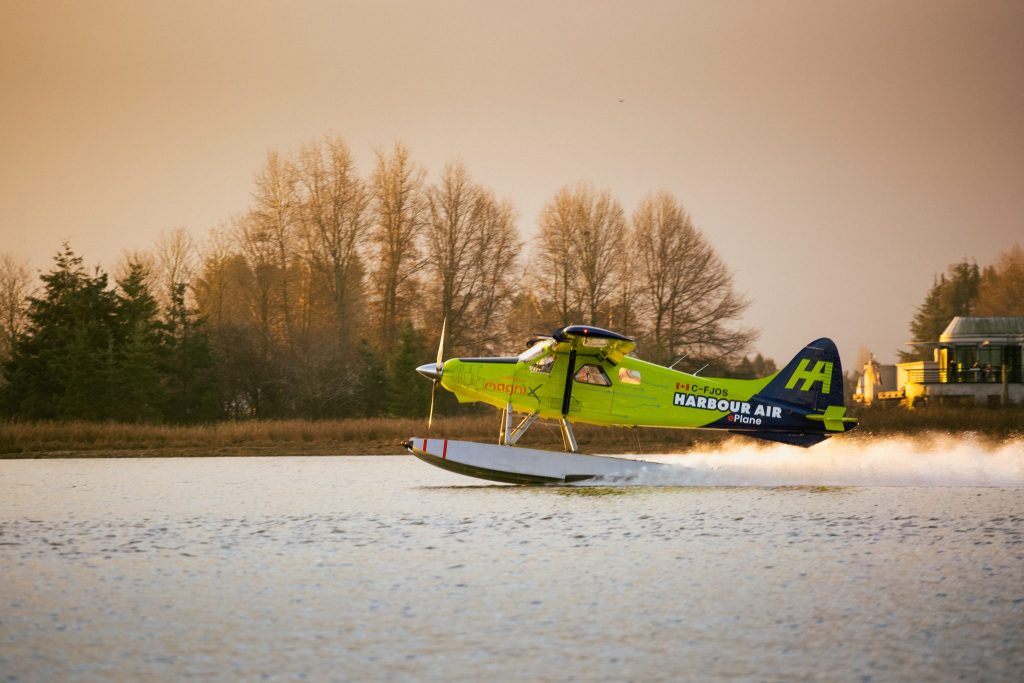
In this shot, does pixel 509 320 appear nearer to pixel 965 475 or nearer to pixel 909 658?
pixel 965 475

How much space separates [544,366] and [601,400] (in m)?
1.22

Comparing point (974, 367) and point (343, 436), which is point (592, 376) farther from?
point (974, 367)

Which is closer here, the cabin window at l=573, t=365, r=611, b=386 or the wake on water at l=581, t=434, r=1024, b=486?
the cabin window at l=573, t=365, r=611, b=386

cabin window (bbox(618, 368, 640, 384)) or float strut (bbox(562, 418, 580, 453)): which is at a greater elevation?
cabin window (bbox(618, 368, 640, 384))

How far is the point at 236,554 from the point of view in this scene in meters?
11.8

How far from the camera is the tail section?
784 inches

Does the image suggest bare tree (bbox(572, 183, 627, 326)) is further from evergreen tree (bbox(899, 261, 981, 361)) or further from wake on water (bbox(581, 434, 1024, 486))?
evergreen tree (bbox(899, 261, 981, 361))

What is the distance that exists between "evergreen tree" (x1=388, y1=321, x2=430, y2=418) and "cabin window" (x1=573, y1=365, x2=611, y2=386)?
97.7 feet

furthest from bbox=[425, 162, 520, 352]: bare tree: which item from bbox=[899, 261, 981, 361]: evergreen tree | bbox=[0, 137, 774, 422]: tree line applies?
bbox=[899, 261, 981, 361]: evergreen tree

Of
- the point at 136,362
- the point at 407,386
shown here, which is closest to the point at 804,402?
the point at 407,386

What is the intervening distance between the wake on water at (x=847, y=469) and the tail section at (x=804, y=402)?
1.27 m

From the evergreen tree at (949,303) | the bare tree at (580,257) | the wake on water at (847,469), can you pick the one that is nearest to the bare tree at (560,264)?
the bare tree at (580,257)

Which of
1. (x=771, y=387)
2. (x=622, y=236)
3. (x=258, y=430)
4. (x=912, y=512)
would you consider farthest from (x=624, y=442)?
(x=622, y=236)

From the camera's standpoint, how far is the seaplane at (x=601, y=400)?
727 inches
